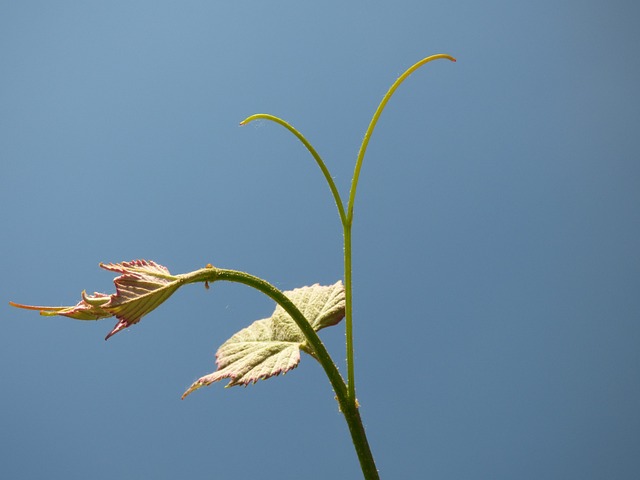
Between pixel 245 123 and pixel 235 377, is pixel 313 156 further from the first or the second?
pixel 235 377

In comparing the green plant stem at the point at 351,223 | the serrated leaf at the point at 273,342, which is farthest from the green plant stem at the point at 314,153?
the serrated leaf at the point at 273,342

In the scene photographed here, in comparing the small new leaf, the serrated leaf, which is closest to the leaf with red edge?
the small new leaf

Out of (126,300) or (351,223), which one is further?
(351,223)

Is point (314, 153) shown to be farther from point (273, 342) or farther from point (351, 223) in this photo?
point (273, 342)

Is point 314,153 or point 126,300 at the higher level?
point 314,153

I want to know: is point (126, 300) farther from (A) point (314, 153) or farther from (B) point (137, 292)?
(A) point (314, 153)

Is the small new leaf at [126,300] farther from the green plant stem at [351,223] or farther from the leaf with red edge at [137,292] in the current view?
the green plant stem at [351,223]

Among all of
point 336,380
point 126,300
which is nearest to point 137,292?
point 126,300
